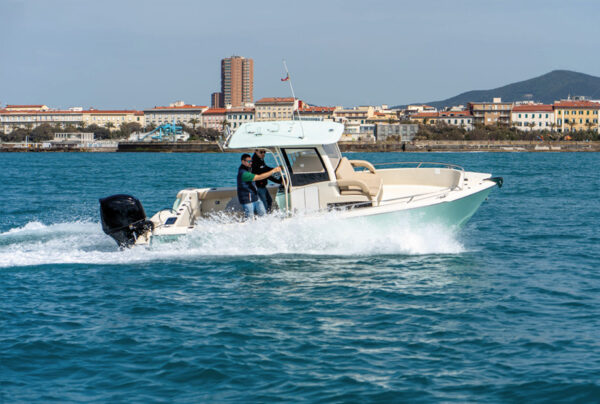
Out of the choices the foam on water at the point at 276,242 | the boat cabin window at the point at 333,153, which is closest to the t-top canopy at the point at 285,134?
the boat cabin window at the point at 333,153

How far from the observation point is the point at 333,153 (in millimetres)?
14586

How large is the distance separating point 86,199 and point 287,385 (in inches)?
1041

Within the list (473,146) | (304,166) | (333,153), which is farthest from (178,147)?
(304,166)

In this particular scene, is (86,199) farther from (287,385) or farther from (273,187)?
(287,385)

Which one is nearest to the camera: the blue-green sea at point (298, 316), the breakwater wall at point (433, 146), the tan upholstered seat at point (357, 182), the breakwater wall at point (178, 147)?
the blue-green sea at point (298, 316)

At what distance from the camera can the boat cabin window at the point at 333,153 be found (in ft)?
47.4

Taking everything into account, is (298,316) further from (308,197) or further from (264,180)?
(264,180)

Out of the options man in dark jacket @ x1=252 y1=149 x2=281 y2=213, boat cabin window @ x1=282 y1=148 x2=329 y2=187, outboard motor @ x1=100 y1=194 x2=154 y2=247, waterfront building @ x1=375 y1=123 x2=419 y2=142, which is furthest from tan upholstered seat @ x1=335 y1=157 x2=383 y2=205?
waterfront building @ x1=375 y1=123 x2=419 y2=142

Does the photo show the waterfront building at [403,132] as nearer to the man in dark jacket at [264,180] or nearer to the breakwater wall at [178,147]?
the breakwater wall at [178,147]

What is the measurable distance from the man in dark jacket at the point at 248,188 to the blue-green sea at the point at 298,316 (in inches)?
14.0

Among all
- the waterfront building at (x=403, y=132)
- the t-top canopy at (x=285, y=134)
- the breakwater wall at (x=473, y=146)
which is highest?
the waterfront building at (x=403, y=132)

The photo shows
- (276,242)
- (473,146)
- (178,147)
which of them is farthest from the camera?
(178,147)

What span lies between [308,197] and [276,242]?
3.63ft

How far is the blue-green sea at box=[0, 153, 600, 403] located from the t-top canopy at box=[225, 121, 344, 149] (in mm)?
1591
